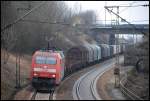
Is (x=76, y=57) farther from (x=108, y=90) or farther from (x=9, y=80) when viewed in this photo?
(x=9, y=80)

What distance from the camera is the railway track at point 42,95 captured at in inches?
1070

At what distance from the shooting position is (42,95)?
28.4m

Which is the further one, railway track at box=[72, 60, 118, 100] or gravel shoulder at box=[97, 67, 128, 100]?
gravel shoulder at box=[97, 67, 128, 100]

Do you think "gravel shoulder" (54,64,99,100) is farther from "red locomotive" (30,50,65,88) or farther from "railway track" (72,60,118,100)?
"red locomotive" (30,50,65,88)

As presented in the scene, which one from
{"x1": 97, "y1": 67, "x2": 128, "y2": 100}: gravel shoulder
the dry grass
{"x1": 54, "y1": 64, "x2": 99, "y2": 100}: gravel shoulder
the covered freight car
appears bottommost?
{"x1": 97, "y1": 67, "x2": 128, "y2": 100}: gravel shoulder

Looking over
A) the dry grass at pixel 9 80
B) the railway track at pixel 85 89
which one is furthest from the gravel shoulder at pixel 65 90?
the dry grass at pixel 9 80

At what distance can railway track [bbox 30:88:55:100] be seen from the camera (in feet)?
89.2

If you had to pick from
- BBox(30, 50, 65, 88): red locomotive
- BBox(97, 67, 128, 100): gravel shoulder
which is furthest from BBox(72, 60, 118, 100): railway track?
BBox(30, 50, 65, 88): red locomotive

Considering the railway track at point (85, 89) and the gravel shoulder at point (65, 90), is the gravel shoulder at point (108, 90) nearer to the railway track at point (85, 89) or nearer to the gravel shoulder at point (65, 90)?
the railway track at point (85, 89)

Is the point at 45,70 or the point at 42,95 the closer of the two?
the point at 42,95

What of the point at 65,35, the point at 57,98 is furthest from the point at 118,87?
the point at 65,35

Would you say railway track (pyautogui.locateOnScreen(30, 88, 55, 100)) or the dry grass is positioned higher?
the dry grass

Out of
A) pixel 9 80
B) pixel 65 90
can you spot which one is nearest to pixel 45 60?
pixel 65 90

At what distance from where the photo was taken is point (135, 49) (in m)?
57.4
